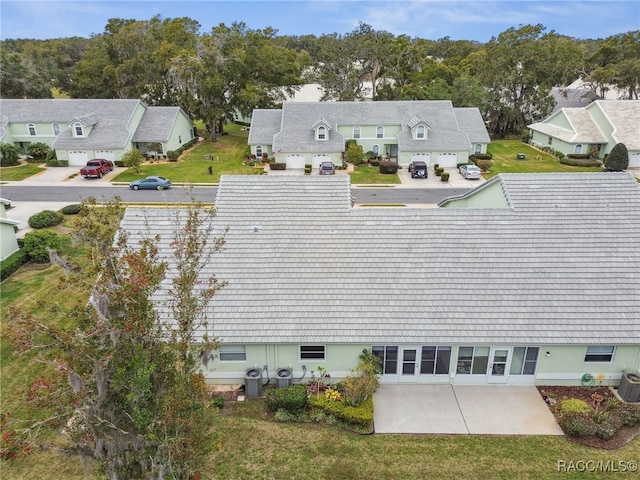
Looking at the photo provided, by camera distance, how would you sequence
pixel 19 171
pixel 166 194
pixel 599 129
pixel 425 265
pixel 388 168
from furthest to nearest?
pixel 599 129 < pixel 19 171 < pixel 388 168 < pixel 166 194 < pixel 425 265

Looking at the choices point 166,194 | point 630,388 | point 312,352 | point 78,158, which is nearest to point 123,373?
point 312,352

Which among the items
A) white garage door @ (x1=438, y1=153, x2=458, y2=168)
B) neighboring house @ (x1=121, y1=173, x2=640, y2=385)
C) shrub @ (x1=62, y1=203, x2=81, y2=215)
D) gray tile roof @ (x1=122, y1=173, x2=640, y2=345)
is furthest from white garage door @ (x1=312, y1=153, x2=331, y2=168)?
neighboring house @ (x1=121, y1=173, x2=640, y2=385)

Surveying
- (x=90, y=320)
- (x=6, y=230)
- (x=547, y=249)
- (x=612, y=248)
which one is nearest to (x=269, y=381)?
(x=90, y=320)

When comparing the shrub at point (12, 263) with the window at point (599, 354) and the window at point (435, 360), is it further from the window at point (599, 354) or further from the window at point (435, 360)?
the window at point (599, 354)

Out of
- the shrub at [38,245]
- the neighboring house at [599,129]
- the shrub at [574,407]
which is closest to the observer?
the shrub at [574,407]

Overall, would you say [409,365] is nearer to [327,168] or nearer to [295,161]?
[327,168]

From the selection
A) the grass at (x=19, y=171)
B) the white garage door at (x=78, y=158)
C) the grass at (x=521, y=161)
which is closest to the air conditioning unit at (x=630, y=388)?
the grass at (x=521, y=161)
